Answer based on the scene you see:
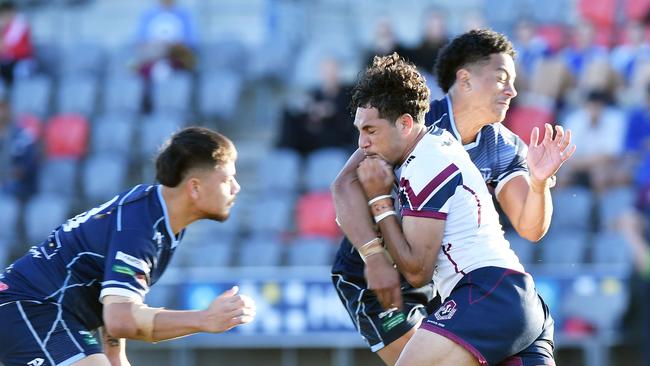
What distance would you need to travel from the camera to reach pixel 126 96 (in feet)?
46.4

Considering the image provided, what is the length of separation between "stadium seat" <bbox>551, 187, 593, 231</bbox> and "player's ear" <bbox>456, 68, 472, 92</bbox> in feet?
17.8

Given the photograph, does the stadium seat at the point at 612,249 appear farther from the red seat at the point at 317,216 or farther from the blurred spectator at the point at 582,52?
the red seat at the point at 317,216

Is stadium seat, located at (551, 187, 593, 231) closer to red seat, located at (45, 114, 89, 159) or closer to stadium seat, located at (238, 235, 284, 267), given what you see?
stadium seat, located at (238, 235, 284, 267)

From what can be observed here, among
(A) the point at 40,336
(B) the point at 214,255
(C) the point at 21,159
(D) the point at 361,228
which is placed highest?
(D) the point at 361,228

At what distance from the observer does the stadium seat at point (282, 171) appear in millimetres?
12453

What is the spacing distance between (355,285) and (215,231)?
667cm

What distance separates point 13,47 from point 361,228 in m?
10.5

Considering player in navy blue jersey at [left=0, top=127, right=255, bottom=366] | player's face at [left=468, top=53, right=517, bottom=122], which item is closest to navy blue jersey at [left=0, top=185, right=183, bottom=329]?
player in navy blue jersey at [left=0, top=127, right=255, bottom=366]

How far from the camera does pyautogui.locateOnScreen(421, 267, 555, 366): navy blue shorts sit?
507 cm

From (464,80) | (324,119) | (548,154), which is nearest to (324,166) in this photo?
(324,119)

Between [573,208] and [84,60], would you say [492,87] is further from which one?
[84,60]

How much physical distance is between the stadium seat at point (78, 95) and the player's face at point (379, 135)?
30.8ft

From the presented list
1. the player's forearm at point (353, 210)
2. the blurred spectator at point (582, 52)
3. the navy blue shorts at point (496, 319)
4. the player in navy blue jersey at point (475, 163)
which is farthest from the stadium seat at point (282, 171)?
the navy blue shorts at point (496, 319)

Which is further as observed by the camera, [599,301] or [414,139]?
[599,301]
